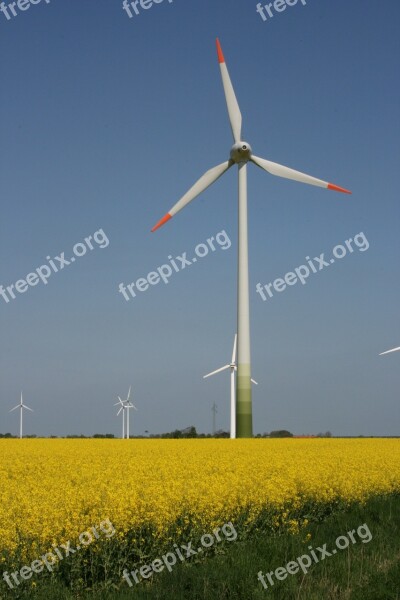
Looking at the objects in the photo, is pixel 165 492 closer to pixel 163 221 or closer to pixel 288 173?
pixel 163 221

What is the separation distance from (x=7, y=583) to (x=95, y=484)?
266 inches

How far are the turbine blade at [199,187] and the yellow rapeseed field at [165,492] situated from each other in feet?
82.2

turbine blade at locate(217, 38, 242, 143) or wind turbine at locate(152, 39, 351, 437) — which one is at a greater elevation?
turbine blade at locate(217, 38, 242, 143)

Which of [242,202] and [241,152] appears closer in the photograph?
[242,202]

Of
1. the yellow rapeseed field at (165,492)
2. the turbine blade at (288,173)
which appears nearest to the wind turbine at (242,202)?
the turbine blade at (288,173)

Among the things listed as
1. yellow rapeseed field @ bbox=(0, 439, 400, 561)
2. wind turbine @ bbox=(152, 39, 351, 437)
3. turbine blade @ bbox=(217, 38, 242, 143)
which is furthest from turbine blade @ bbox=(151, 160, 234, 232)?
yellow rapeseed field @ bbox=(0, 439, 400, 561)

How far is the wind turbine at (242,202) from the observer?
49.7 meters

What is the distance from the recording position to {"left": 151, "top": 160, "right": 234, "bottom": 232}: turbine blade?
1983 inches

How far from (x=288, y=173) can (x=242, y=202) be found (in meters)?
4.68

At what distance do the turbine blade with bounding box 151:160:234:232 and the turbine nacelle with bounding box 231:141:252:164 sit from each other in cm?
51

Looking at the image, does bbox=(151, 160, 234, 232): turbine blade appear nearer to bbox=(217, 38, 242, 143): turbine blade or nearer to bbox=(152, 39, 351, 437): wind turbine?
bbox=(152, 39, 351, 437): wind turbine

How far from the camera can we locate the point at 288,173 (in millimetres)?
54688

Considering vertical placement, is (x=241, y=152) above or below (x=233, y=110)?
below

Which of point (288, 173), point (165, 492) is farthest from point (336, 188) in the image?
point (165, 492)
